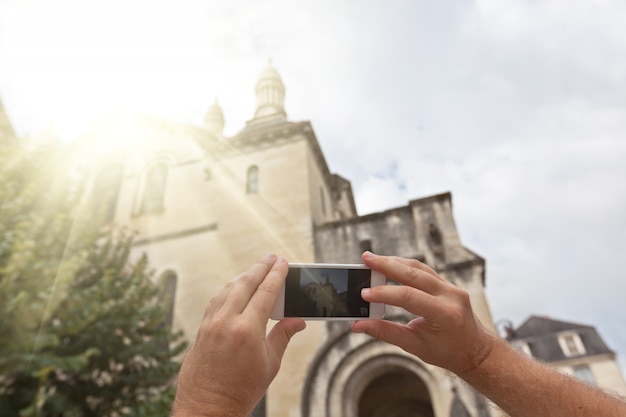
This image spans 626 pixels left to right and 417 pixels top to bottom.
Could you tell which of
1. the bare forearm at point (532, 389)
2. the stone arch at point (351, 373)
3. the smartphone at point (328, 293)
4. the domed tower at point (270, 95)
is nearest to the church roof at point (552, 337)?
the stone arch at point (351, 373)

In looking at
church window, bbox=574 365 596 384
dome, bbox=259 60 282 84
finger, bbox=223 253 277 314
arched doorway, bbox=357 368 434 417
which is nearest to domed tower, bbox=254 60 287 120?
dome, bbox=259 60 282 84

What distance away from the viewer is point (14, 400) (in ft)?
24.1

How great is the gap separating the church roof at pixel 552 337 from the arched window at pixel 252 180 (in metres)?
27.3

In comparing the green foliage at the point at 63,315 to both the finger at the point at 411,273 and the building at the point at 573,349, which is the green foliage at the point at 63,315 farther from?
the building at the point at 573,349

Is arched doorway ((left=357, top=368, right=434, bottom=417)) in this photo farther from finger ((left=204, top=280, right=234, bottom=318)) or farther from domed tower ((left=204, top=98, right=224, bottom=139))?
domed tower ((left=204, top=98, right=224, bottom=139))

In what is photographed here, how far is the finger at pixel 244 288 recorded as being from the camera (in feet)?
4.16

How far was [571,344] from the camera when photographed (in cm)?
3284

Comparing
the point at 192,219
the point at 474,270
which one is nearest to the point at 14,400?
the point at 192,219

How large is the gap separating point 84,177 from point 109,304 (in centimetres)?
948

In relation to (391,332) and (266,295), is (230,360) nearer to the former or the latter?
(266,295)

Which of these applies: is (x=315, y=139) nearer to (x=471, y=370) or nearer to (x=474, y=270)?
(x=474, y=270)

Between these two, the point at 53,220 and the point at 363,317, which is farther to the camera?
the point at 53,220

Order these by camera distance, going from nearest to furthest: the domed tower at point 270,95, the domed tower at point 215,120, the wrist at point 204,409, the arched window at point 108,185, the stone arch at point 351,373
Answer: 1. the wrist at point 204,409
2. the stone arch at point 351,373
3. the arched window at point 108,185
4. the domed tower at point 270,95
5. the domed tower at point 215,120

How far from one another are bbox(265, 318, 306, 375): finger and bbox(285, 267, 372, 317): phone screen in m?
Result: 0.10
